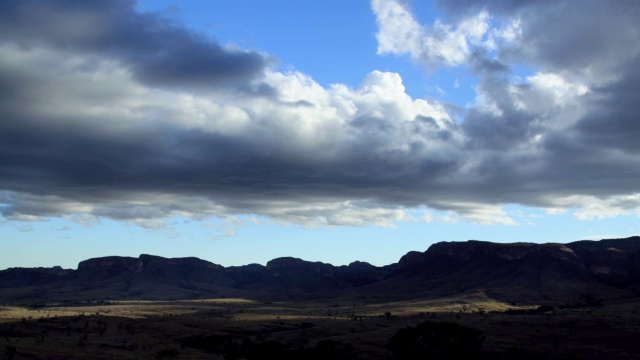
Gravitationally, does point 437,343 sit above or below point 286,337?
above

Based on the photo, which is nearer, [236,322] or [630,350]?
[630,350]

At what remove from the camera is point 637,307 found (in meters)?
188

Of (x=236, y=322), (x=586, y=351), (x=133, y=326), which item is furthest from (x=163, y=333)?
(x=586, y=351)

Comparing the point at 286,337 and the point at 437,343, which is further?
the point at 286,337

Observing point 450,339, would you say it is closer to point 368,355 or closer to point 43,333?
point 368,355

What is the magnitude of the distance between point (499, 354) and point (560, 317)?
5771 centimetres

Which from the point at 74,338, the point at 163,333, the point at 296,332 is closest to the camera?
the point at 74,338

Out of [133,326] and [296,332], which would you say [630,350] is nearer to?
[296,332]

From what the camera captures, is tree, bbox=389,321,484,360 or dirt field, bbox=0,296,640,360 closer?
dirt field, bbox=0,296,640,360

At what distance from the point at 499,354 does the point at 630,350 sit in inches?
1066

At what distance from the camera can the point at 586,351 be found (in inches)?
4483

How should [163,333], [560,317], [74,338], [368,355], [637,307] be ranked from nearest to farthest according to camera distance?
[74,338] < [368,355] < [163,333] < [560,317] < [637,307]

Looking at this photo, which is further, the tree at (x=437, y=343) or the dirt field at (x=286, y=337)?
the tree at (x=437, y=343)

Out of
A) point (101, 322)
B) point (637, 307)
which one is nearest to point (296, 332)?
point (101, 322)
